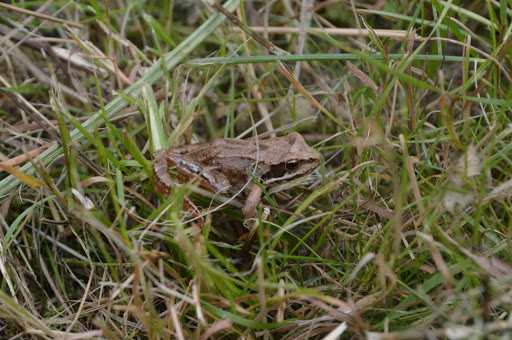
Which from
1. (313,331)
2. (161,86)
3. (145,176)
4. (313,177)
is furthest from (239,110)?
(313,331)

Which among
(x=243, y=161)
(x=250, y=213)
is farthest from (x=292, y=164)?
(x=250, y=213)

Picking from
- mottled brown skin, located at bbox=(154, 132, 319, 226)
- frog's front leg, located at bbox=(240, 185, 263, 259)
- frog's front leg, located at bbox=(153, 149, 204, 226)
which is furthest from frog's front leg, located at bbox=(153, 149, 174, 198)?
frog's front leg, located at bbox=(240, 185, 263, 259)

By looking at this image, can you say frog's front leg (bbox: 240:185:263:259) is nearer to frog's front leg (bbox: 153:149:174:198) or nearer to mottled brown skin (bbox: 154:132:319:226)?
mottled brown skin (bbox: 154:132:319:226)

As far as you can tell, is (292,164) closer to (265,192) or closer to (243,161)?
(243,161)

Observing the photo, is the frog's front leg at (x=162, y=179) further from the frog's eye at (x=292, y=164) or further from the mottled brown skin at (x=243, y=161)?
the frog's eye at (x=292, y=164)

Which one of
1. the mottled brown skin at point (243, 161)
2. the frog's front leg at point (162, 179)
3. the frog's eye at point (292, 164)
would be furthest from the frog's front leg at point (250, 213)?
the frog's front leg at point (162, 179)

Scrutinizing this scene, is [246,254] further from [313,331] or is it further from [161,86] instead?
[161,86]
